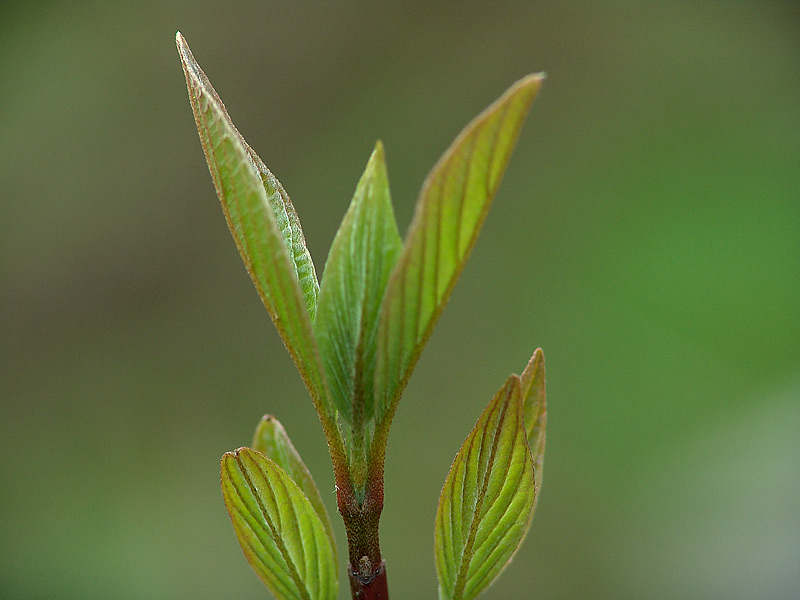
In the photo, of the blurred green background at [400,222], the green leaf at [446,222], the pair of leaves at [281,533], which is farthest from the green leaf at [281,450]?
the blurred green background at [400,222]

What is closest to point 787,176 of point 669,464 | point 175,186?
point 669,464

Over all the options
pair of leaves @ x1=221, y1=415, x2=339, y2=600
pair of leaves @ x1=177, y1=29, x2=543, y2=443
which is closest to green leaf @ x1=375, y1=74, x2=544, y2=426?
pair of leaves @ x1=177, y1=29, x2=543, y2=443

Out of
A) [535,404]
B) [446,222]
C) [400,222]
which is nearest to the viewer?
[446,222]

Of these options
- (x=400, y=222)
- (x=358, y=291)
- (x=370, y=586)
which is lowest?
(x=370, y=586)

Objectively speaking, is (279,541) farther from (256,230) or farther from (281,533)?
(256,230)

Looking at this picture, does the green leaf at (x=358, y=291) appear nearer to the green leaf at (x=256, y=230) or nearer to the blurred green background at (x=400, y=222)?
the green leaf at (x=256, y=230)

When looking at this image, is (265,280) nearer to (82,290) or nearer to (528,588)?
(528,588)

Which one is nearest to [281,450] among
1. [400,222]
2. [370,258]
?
[370,258]

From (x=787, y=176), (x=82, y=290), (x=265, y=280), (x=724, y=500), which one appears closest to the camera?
(x=265, y=280)
